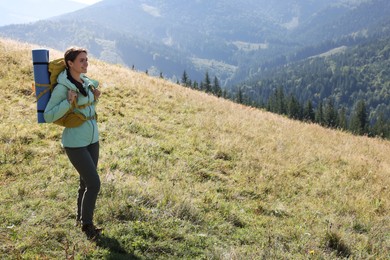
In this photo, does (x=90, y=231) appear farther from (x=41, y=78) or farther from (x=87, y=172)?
(x=41, y=78)

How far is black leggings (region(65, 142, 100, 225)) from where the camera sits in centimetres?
488

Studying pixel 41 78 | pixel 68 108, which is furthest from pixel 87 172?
pixel 41 78

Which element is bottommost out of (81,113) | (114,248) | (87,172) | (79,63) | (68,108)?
(114,248)

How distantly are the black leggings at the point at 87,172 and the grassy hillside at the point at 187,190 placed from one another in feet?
1.43

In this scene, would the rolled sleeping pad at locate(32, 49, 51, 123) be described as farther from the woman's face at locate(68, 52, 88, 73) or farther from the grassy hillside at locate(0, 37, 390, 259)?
the grassy hillside at locate(0, 37, 390, 259)

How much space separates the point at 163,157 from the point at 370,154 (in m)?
8.75

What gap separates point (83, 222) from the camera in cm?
520

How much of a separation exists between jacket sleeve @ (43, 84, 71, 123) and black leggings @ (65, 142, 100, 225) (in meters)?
0.54

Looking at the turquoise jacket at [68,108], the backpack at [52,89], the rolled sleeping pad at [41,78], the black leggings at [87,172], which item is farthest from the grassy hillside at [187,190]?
the rolled sleeping pad at [41,78]

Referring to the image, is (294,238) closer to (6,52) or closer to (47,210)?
(47,210)

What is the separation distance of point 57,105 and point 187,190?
3622mm

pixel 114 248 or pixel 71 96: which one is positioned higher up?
pixel 71 96

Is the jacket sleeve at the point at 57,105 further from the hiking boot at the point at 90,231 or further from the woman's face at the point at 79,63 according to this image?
the hiking boot at the point at 90,231

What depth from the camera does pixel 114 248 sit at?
201 inches
